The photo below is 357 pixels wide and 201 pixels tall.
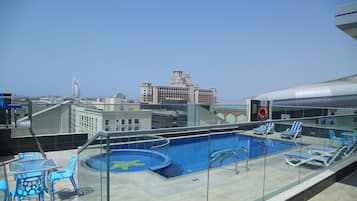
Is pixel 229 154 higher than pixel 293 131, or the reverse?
pixel 293 131

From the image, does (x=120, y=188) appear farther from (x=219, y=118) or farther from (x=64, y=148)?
(x=219, y=118)

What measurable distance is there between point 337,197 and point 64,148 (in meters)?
6.56

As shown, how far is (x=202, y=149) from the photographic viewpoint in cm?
280

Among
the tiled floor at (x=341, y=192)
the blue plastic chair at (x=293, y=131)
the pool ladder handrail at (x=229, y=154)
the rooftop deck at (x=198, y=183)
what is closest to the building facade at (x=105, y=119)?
the rooftop deck at (x=198, y=183)

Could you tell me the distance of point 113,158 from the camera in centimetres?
185

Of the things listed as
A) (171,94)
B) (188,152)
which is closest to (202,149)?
(188,152)

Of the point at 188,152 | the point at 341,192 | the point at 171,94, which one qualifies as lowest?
the point at 341,192

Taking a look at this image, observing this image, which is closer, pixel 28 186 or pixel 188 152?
pixel 28 186

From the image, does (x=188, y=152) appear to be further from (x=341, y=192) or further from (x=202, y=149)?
(x=341, y=192)

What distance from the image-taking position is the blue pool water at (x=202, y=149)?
9.03 ft

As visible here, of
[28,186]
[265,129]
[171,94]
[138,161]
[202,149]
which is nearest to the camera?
[28,186]

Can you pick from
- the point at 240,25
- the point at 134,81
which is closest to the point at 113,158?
A: the point at 240,25

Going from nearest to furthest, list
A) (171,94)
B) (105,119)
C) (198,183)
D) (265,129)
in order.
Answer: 1. (198,183)
2. (265,129)
3. (105,119)
4. (171,94)

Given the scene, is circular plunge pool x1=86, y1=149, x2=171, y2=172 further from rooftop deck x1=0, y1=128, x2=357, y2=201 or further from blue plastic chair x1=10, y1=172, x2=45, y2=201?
blue plastic chair x1=10, y1=172, x2=45, y2=201
